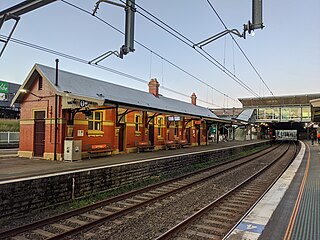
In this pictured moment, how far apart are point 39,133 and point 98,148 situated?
10.1 feet

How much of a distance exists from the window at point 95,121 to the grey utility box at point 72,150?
2.19 m

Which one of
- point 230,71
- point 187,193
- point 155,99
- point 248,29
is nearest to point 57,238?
point 187,193

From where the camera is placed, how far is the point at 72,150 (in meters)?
12.4

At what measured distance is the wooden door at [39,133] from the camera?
14.0 m

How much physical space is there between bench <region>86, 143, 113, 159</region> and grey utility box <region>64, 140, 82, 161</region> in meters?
1.15

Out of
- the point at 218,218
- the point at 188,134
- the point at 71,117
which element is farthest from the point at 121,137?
the point at 218,218

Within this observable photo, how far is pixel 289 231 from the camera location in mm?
5223

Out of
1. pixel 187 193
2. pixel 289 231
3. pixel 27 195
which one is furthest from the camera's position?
pixel 187 193

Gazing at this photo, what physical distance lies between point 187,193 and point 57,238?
17.2 feet

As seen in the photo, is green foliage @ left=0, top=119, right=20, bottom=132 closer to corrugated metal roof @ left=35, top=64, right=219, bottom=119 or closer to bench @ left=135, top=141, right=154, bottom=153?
corrugated metal roof @ left=35, top=64, right=219, bottom=119

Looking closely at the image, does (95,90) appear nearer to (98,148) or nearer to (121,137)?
(121,137)

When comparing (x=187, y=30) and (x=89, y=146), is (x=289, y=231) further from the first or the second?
(x=89, y=146)

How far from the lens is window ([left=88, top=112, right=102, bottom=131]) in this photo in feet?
48.6

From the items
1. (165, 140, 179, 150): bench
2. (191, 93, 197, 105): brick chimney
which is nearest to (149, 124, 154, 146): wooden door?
(165, 140, 179, 150): bench
